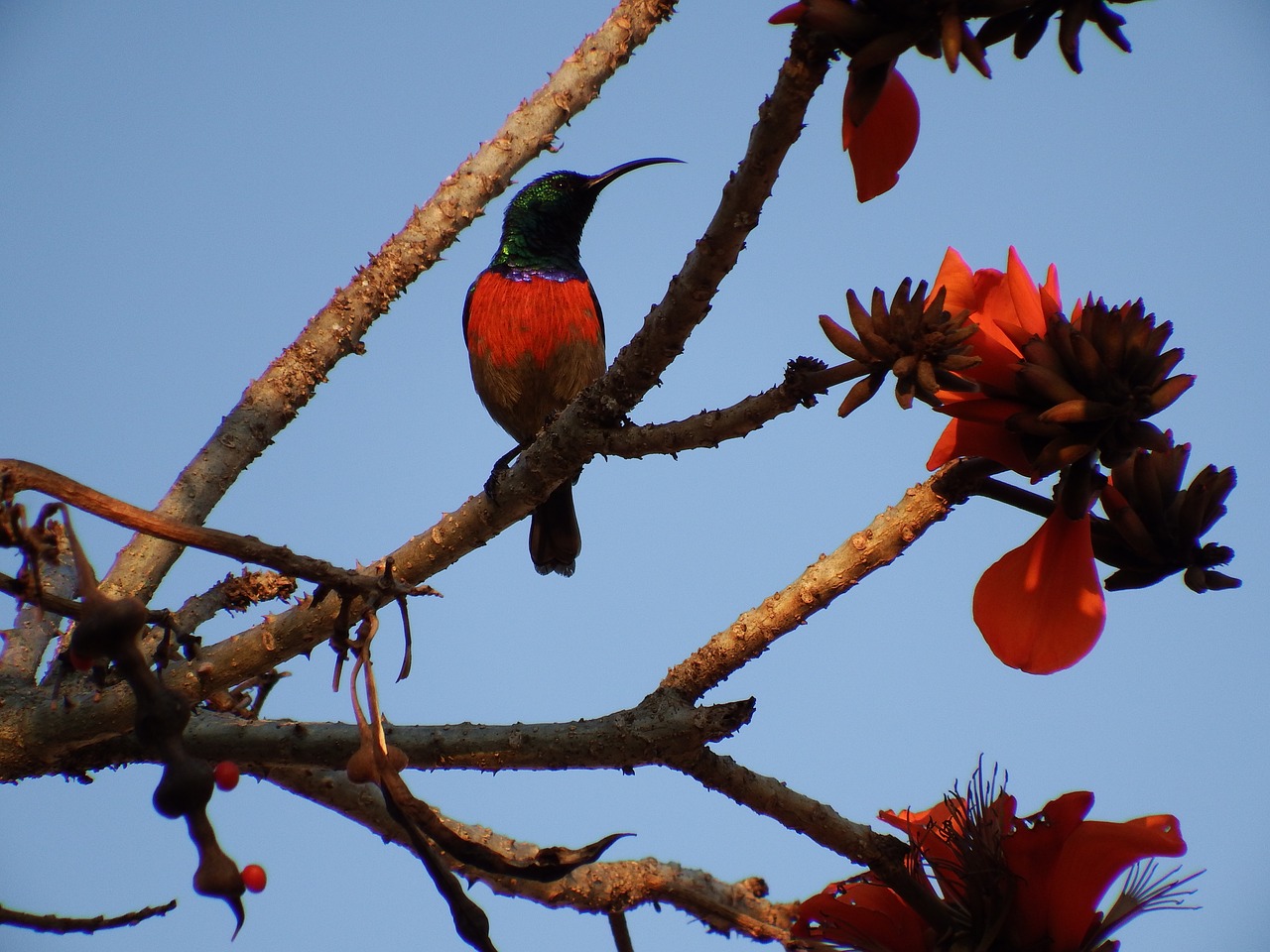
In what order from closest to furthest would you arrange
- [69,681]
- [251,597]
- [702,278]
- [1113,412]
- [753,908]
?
[1113,412] → [702,278] → [69,681] → [753,908] → [251,597]

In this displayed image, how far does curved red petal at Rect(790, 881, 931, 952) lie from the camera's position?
165cm

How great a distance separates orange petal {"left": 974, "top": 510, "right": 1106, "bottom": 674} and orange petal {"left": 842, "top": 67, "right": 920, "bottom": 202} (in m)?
0.47

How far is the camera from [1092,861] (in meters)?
1.49

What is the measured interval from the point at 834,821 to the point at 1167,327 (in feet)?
3.08

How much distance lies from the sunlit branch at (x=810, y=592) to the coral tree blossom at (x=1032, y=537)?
0.42m

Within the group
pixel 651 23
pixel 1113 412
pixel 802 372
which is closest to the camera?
pixel 1113 412

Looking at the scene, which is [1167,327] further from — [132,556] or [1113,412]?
[132,556]

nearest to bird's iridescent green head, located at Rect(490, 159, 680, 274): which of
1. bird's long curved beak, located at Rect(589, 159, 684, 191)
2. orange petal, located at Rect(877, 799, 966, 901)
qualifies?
bird's long curved beak, located at Rect(589, 159, 684, 191)

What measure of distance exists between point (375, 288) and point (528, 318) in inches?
71.9

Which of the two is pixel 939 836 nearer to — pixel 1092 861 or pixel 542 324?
pixel 1092 861

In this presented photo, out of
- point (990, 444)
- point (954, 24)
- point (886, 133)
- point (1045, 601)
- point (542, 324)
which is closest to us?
point (954, 24)

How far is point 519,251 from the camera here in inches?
210

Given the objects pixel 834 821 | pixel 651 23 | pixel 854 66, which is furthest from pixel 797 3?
pixel 651 23

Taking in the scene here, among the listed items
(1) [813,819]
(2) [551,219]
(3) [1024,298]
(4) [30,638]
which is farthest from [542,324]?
(3) [1024,298]
